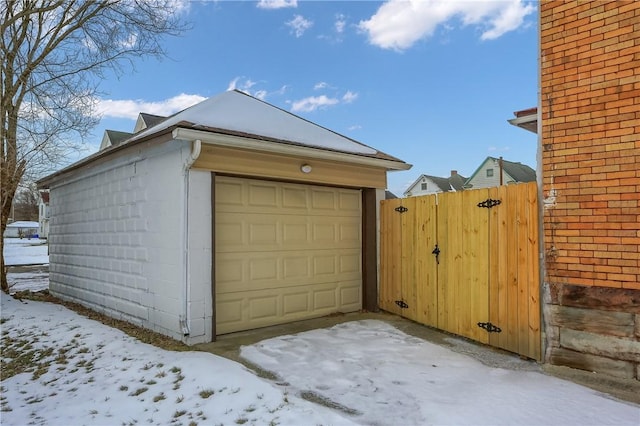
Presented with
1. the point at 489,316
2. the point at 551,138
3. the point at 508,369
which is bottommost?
the point at 508,369

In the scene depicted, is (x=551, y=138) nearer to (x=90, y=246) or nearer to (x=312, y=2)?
(x=312, y=2)

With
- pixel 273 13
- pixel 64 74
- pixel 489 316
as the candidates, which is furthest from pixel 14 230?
pixel 489 316

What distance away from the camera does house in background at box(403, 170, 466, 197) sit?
35.3m

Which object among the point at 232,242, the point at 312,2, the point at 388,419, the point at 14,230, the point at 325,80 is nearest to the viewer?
the point at 388,419

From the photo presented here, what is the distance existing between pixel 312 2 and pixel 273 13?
0.94m

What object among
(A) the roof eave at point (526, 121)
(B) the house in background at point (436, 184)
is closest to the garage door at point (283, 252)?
(A) the roof eave at point (526, 121)

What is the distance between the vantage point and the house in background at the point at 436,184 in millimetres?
35281

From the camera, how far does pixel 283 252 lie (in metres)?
6.10

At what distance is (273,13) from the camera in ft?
29.2

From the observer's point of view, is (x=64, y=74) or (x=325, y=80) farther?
(x=325, y=80)

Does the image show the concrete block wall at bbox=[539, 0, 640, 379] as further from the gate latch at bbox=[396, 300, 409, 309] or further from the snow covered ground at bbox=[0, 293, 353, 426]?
the snow covered ground at bbox=[0, 293, 353, 426]

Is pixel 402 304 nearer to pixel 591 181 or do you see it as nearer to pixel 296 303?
pixel 296 303

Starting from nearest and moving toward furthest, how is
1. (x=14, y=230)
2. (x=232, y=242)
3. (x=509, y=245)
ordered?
(x=509, y=245)
(x=232, y=242)
(x=14, y=230)

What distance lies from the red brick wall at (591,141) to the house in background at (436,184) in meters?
31.1
